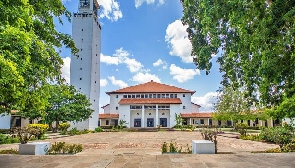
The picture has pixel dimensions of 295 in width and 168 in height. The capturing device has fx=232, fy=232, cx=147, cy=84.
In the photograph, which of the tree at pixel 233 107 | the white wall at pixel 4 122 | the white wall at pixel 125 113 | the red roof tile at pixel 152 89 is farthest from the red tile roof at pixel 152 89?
the white wall at pixel 4 122

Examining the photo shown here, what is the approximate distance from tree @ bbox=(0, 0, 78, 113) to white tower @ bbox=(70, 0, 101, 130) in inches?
1368

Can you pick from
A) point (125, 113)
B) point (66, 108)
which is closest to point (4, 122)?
point (66, 108)

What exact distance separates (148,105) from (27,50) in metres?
48.3

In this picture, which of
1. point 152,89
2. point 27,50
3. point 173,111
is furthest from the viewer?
point 152,89

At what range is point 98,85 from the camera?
158 ft

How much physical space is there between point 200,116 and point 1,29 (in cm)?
5380

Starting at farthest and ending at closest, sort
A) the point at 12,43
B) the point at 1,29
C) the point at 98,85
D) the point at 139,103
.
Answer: the point at 139,103, the point at 98,85, the point at 12,43, the point at 1,29

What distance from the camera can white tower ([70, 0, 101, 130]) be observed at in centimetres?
4356

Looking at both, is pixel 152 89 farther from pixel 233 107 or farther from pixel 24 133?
pixel 24 133

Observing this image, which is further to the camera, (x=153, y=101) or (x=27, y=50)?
(x=153, y=101)

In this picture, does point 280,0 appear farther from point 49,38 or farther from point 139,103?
point 139,103

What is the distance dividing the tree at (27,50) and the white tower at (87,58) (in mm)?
34743

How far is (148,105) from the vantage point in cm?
5291

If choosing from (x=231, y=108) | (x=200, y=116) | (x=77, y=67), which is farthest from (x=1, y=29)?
(x=200, y=116)
